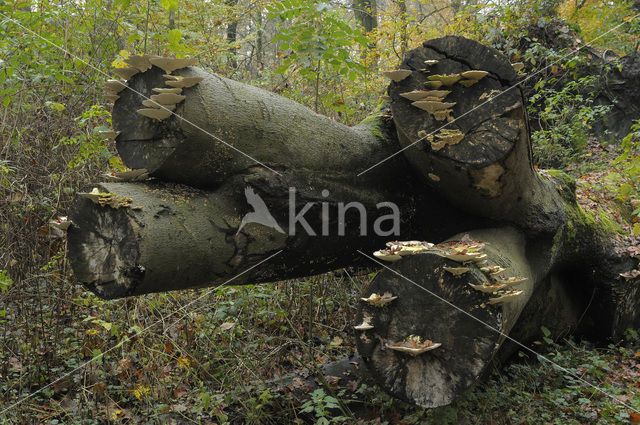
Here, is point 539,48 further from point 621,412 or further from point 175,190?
point 175,190

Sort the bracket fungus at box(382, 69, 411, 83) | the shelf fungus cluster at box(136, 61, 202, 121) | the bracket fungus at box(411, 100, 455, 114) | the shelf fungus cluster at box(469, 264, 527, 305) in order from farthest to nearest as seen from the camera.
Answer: the bracket fungus at box(382, 69, 411, 83) < the bracket fungus at box(411, 100, 455, 114) < the shelf fungus cluster at box(469, 264, 527, 305) < the shelf fungus cluster at box(136, 61, 202, 121)

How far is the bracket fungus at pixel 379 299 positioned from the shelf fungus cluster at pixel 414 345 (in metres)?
0.24

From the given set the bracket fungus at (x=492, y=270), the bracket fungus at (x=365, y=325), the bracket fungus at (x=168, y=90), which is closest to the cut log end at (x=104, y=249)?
the bracket fungus at (x=168, y=90)

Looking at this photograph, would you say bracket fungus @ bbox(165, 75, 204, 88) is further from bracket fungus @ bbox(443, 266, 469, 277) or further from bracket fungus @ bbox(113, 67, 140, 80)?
bracket fungus @ bbox(443, 266, 469, 277)

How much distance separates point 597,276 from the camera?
4.84 metres

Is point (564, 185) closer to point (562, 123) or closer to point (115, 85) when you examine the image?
point (115, 85)

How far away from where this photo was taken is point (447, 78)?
9.79 feet

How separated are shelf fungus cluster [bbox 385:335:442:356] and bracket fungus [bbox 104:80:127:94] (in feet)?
7.25

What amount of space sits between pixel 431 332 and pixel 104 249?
192cm

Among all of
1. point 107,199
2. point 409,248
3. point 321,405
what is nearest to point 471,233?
point 409,248

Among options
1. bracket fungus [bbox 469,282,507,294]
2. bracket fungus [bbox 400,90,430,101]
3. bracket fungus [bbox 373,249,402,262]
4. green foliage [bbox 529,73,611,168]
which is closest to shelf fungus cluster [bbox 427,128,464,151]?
bracket fungus [bbox 400,90,430,101]

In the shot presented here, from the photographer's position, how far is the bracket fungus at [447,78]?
2.97 m

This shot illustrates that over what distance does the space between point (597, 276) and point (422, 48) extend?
3317 mm

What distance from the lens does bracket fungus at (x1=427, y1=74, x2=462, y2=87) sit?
297 centimetres
